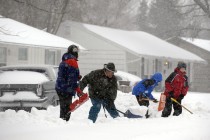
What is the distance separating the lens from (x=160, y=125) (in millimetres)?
8781

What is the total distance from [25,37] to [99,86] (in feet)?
41.8

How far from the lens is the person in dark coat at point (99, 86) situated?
10.4 metres

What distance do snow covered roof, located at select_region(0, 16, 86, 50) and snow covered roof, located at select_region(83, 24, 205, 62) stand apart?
17.9ft

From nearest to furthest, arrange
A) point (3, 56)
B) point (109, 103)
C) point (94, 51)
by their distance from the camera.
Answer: point (109, 103) → point (3, 56) → point (94, 51)

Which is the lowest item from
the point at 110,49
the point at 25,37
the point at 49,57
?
the point at 49,57

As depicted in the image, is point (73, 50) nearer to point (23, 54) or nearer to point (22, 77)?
point (22, 77)

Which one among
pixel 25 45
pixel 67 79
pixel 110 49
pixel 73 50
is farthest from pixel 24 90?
pixel 110 49

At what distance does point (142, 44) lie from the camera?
32438 millimetres

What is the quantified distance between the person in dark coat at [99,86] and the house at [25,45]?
10.8 m

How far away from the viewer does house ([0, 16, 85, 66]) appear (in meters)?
21.7

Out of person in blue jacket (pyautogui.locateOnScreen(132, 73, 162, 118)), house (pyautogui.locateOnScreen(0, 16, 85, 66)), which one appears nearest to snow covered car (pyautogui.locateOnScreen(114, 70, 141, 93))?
house (pyautogui.locateOnScreen(0, 16, 85, 66))

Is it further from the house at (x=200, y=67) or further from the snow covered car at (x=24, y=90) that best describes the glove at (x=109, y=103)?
the house at (x=200, y=67)

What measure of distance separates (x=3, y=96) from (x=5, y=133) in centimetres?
593

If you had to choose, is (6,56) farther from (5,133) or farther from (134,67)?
(5,133)
